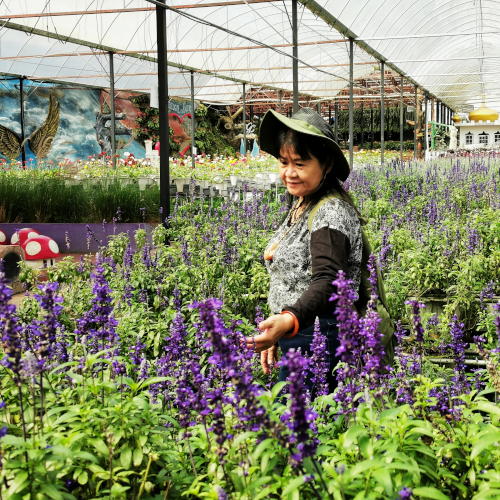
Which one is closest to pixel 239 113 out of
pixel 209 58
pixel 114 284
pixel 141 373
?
pixel 209 58

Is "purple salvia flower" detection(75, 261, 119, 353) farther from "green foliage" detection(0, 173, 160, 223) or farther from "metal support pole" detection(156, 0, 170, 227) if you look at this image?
"green foliage" detection(0, 173, 160, 223)

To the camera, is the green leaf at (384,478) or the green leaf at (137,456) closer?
the green leaf at (384,478)

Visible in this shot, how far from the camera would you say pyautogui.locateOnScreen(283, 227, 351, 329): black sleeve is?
215 cm

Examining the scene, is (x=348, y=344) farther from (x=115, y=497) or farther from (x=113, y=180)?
(x=113, y=180)

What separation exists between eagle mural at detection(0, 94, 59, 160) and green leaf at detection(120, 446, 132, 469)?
2043 cm

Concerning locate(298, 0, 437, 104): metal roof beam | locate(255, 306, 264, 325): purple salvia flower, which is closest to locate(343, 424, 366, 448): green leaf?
locate(255, 306, 264, 325): purple salvia flower

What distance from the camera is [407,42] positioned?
66.8 feet

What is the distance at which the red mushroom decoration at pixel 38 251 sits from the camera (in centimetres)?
728

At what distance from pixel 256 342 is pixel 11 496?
32.6 inches

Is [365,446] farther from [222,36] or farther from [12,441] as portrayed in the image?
[222,36]

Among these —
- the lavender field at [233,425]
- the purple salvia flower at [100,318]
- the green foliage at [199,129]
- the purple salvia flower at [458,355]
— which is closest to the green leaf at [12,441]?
the lavender field at [233,425]

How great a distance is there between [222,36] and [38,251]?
41.2 feet

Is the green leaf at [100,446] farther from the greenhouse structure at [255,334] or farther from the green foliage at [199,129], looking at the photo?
the green foliage at [199,129]

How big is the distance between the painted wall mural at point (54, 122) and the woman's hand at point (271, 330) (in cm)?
1948
